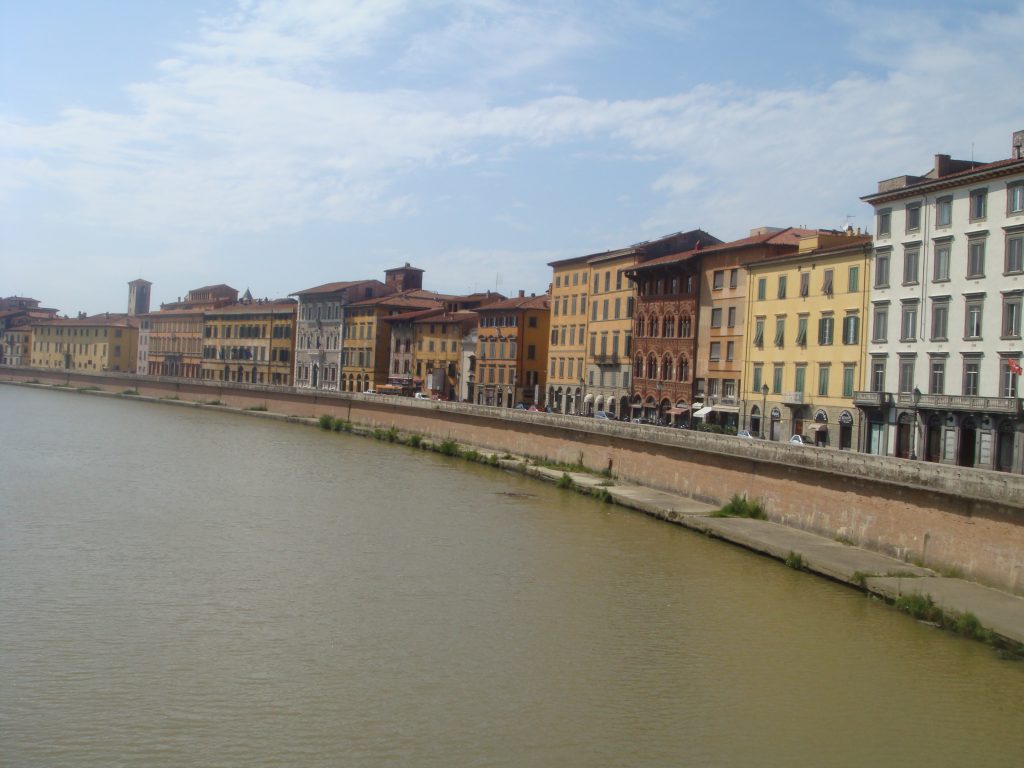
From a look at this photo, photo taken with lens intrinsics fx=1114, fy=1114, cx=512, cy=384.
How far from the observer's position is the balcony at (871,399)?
44406 millimetres

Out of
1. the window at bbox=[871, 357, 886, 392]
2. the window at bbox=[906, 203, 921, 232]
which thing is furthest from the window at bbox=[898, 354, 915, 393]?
the window at bbox=[906, 203, 921, 232]

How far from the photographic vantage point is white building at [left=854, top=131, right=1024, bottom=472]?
3878cm

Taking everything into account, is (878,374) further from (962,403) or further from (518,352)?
(518,352)

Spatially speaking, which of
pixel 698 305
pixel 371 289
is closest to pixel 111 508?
pixel 698 305

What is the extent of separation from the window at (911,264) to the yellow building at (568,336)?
100 ft

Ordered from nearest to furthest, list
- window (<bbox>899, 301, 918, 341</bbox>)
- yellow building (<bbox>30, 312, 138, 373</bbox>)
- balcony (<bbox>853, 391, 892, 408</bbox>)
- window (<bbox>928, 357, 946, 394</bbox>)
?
window (<bbox>928, 357, 946, 394</bbox>), window (<bbox>899, 301, 918, 341</bbox>), balcony (<bbox>853, 391, 892, 408</bbox>), yellow building (<bbox>30, 312, 138, 373</bbox>)

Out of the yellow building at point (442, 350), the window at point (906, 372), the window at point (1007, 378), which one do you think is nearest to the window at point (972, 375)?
the window at point (1007, 378)

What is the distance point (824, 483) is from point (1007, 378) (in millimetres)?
13056

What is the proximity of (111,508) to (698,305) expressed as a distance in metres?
35.2

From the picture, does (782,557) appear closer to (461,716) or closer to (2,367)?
(461,716)

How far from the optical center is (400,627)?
20.2 metres

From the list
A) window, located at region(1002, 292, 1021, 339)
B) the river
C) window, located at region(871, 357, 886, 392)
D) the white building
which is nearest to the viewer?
the river

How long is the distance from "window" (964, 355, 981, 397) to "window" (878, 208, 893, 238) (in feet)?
22.1

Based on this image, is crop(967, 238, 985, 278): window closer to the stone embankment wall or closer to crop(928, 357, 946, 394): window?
crop(928, 357, 946, 394): window
